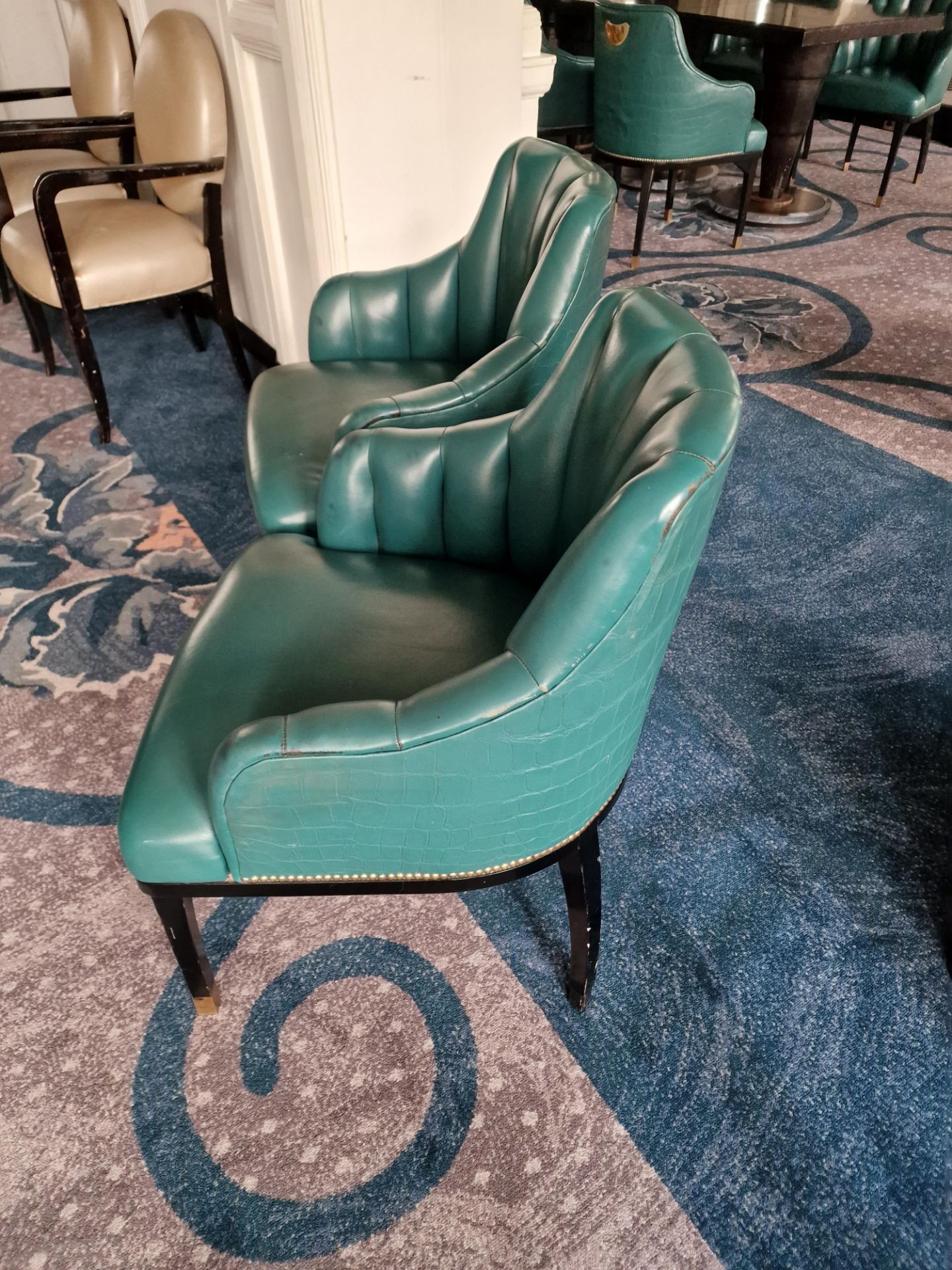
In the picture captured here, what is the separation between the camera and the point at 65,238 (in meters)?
2.21

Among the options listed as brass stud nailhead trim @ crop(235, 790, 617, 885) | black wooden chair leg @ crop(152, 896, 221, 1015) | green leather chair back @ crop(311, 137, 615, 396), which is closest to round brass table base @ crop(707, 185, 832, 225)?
green leather chair back @ crop(311, 137, 615, 396)

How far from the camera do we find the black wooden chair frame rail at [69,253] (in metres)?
2.09

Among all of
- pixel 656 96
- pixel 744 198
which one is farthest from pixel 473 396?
pixel 744 198

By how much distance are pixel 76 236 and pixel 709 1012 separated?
240 cm

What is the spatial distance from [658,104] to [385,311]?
1954 mm

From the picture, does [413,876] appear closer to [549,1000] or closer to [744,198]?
[549,1000]

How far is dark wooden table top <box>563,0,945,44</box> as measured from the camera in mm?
3180

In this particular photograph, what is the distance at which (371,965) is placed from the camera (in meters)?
1.22

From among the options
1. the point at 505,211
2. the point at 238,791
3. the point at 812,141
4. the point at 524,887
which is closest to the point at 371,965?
the point at 524,887

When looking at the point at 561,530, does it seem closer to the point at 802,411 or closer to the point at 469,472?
the point at 469,472

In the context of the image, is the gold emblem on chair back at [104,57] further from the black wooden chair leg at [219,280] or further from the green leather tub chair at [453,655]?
the green leather tub chair at [453,655]

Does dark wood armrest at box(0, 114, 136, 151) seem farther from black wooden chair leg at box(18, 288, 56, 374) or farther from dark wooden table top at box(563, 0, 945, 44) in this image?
dark wooden table top at box(563, 0, 945, 44)

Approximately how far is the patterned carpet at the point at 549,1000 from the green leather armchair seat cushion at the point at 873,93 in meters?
2.78

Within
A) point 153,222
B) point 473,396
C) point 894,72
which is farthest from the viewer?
point 894,72
